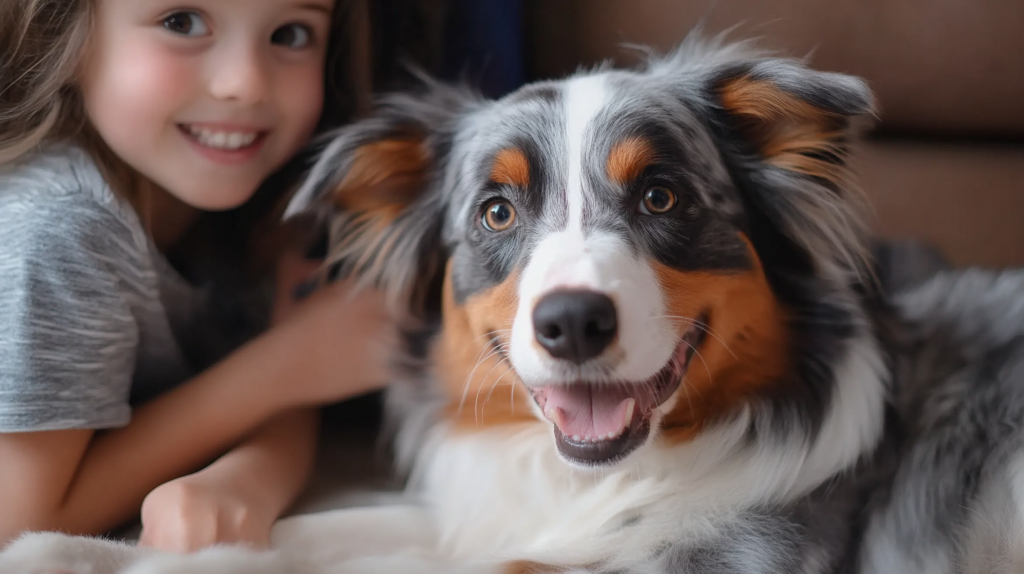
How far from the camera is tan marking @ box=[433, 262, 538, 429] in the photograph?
1.49m

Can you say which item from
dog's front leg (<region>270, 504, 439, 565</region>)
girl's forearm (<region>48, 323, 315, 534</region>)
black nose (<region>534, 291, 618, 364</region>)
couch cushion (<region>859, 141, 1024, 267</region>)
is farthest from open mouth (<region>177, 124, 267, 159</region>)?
couch cushion (<region>859, 141, 1024, 267</region>)

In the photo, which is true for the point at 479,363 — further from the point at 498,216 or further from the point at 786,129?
the point at 786,129

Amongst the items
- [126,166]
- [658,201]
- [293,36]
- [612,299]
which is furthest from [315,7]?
[612,299]

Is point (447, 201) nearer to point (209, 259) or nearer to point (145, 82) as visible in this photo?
point (145, 82)

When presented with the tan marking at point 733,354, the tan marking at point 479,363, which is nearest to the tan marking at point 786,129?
the tan marking at point 733,354

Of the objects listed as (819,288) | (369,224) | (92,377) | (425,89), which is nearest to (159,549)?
(92,377)

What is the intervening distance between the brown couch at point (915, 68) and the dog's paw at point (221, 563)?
1.53m

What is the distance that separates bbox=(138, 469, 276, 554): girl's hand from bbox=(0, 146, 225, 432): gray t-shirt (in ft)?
0.66

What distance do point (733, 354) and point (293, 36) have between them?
1.12 meters

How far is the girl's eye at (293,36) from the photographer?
1799 millimetres

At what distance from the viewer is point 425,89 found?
75.4 inches

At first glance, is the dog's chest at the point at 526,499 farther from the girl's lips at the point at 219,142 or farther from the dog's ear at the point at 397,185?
the girl's lips at the point at 219,142

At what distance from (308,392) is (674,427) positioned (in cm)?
79

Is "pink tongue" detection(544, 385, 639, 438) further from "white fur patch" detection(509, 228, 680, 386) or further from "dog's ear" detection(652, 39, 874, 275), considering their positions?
"dog's ear" detection(652, 39, 874, 275)
